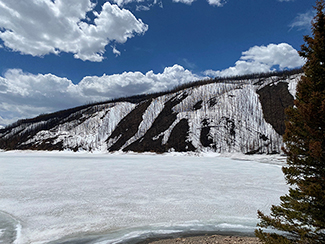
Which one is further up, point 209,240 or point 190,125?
point 190,125

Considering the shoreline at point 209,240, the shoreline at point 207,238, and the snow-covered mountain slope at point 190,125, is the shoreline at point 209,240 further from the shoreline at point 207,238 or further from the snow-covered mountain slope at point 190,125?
the snow-covered mountain slope at point 190,125

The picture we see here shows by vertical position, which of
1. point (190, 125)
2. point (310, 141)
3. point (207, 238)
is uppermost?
point (190, 125)

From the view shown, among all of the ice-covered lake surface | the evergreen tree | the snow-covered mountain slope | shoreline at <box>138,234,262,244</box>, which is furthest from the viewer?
the snow-covered mountain slope

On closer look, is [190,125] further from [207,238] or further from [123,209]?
[207,238]

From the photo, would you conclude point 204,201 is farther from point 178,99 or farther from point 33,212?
point 178,99

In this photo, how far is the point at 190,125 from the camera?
67312mm

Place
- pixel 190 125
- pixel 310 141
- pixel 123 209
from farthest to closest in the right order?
pixel 190 125 < pixel 123 209 < pixel 310 141

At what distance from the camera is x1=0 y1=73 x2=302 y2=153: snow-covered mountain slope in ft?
194

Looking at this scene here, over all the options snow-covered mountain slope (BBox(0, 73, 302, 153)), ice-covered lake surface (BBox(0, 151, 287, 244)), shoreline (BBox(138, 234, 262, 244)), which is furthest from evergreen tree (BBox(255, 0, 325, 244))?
snow-covered mountain slope (BBox(0, 73, 302, 153))

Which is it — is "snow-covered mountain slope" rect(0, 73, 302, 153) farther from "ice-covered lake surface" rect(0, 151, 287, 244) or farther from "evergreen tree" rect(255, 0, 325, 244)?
"evergreen tree" rect(255, 0, 325, 244)

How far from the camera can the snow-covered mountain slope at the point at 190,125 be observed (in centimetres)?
5906

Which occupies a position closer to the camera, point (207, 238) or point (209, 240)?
point (209, 240)

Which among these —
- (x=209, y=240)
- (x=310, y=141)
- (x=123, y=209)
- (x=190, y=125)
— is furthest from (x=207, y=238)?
(x=190, y=125)

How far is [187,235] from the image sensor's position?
7832 millimetres
